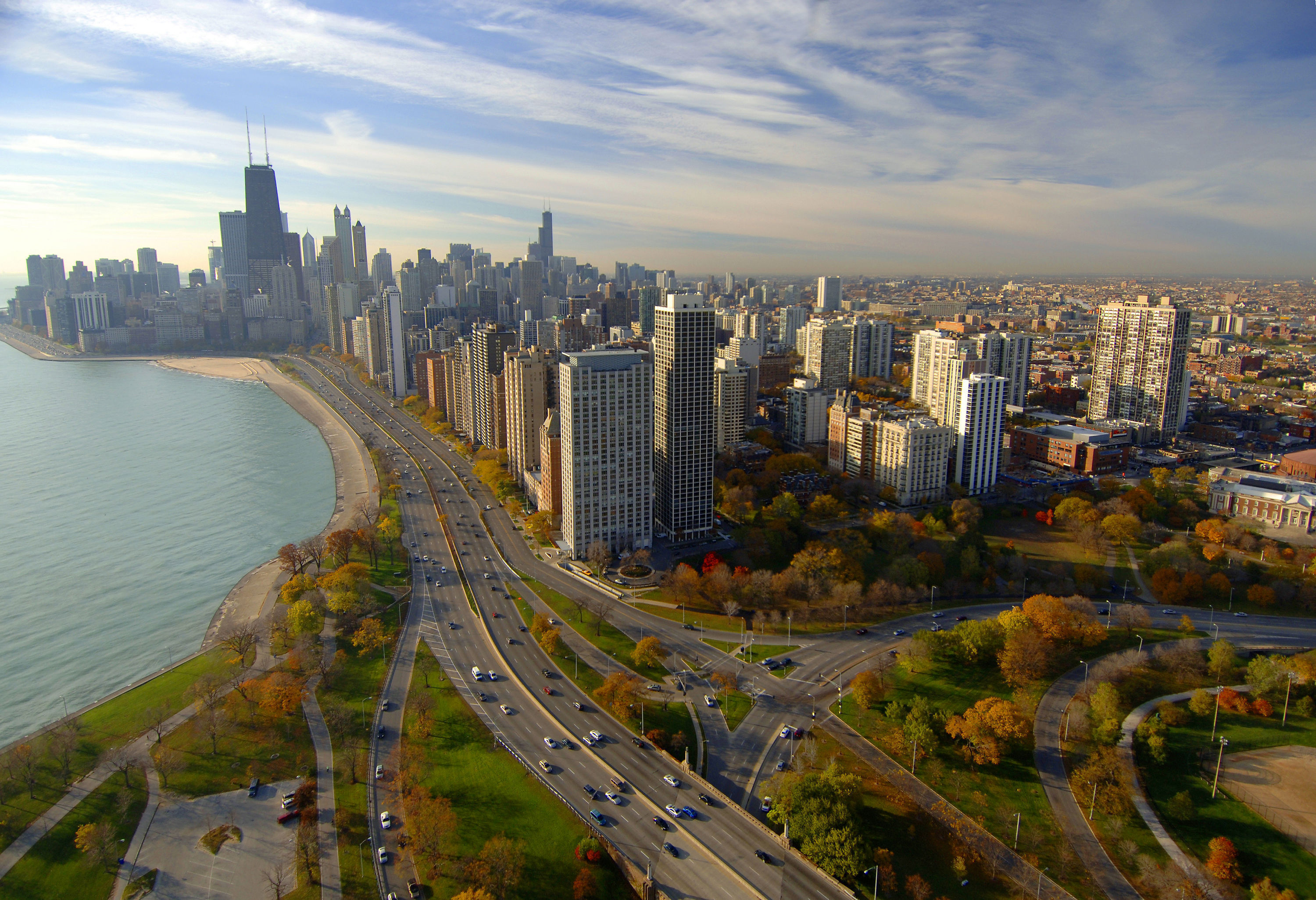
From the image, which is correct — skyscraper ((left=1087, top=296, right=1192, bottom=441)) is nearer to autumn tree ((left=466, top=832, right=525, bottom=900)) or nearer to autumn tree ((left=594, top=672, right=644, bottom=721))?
autumn tree ((left=594, top=672, right=644, bottom=721))

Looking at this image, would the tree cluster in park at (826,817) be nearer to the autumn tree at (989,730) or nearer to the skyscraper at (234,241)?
the autumn tree at (989,730)

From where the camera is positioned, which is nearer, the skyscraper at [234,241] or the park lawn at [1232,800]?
the park lawn at [1232,800]

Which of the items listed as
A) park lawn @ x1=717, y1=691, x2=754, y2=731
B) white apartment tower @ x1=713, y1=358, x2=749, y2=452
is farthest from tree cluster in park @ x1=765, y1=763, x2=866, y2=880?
white apartment tower @ x1=713, y1=358, x2=749, y2=452

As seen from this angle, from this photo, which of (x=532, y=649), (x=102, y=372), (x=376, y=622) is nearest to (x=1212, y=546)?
(x=532, y=649)

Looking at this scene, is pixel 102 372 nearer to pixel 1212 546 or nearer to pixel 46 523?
pixel 46 523

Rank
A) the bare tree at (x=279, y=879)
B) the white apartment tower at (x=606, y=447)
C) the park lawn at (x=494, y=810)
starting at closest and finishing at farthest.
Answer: the bare tree at (x=279, y=879)
the park lawn at (x=494, y=810)
the white apartment tower at (x=606, y=447)

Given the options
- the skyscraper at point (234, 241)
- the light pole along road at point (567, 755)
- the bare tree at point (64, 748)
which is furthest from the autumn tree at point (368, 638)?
the skyscraper at point (234, 241)
